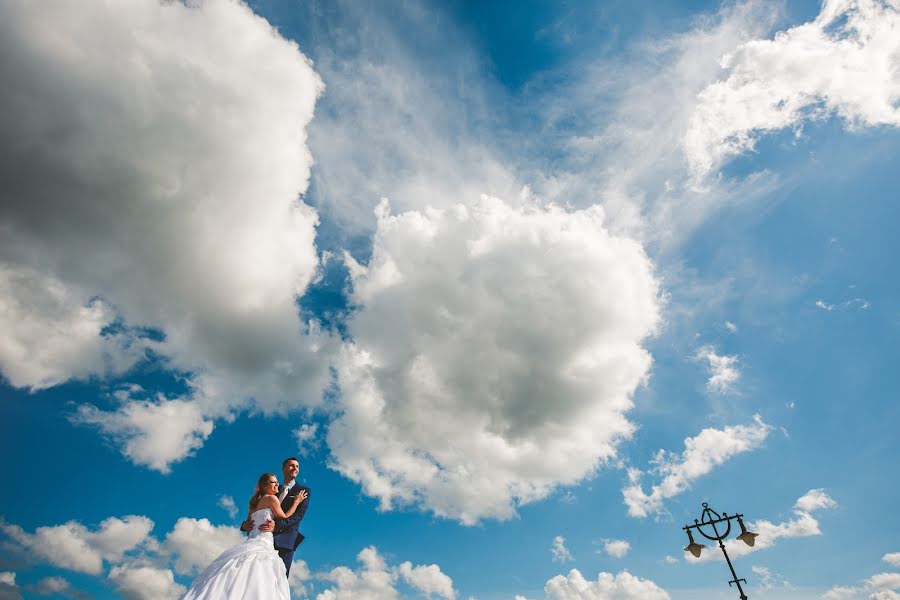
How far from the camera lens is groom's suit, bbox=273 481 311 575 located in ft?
31.8

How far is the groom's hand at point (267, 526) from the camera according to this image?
9.34 m

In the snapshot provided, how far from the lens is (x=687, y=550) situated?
1769cm

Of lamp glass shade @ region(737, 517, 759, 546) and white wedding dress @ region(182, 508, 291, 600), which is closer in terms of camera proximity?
white wedding dress @ region(182, 508, 291, 600)

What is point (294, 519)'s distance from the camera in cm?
987

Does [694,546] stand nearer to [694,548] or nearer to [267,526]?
[694,548]

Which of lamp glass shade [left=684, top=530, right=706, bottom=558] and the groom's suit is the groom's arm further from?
lamp glass shade [left=684, top=530, right=706, bottom=558]

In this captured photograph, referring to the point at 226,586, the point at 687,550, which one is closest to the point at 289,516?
the point at 226,586

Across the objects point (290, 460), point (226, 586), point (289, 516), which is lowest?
point (226, 586)

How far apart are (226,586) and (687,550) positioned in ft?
57.2

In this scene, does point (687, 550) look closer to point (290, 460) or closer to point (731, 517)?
point (731, 517)

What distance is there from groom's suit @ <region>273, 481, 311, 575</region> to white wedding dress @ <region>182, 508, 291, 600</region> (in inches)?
17.8

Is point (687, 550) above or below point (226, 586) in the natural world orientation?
above

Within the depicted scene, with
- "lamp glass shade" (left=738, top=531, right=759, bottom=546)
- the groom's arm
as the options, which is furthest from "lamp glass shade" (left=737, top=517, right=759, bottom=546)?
the groom's arm

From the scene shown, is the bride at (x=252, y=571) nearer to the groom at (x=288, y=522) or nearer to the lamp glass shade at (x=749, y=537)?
the groom at (x=288, y=522)
